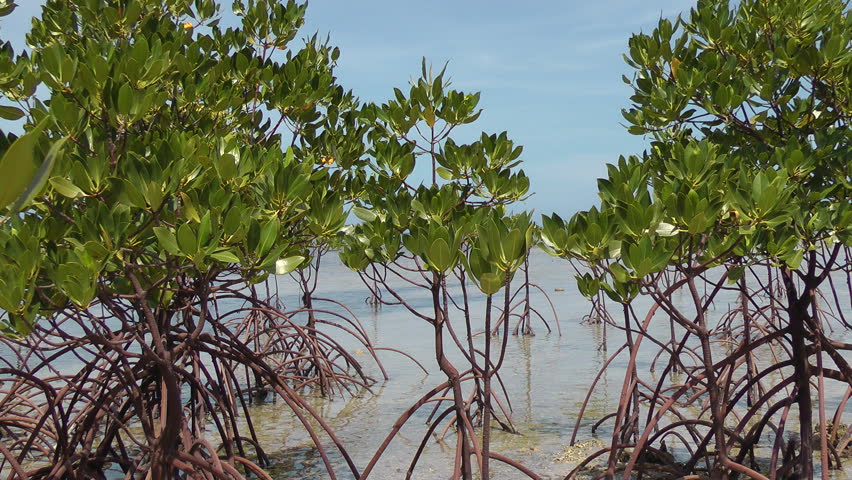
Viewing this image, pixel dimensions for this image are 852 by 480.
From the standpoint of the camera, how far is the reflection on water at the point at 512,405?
4.21 m

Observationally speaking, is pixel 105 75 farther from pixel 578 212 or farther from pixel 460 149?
pixel 578 212

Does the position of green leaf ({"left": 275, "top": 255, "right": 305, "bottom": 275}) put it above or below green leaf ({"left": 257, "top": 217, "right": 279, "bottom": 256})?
below

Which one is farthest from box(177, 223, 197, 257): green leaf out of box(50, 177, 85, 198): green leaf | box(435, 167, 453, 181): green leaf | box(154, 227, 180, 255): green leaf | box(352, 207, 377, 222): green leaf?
box(435, 167, 453, 181): green leaf

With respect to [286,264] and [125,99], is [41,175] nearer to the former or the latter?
[286,264]

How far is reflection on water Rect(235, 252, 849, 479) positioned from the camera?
421 cm

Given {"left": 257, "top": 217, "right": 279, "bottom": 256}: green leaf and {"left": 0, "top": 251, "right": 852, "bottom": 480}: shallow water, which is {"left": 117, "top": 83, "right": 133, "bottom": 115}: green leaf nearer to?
{"left": 257, "top": 217, "right": 279, "bottom": 256}: green leaf

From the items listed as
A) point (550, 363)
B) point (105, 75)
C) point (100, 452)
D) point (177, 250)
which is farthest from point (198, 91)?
point (550, 363)

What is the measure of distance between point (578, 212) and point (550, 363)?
187 inches

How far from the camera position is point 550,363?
278 inches

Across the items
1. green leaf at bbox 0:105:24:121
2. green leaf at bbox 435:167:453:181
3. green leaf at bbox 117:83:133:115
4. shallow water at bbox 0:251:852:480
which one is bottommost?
shallow water at bbox 0:251:852:480

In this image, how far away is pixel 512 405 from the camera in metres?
5.49

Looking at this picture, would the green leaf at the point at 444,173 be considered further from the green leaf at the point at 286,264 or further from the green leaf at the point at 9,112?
the green leaf at the point at 9,112

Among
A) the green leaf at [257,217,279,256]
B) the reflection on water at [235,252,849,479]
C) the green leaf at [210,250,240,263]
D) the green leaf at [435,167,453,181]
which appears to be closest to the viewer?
the green leaf at [210,250,240,263]


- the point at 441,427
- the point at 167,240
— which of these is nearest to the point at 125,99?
the point at 167,240
